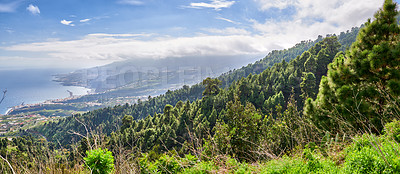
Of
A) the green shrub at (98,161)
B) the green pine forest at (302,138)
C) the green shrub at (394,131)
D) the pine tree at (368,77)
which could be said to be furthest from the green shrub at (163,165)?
the pine tree at (368,77)

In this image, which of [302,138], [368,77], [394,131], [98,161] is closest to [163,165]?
[98,161]

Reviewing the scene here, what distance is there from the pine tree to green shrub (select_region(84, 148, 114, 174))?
6.26 m

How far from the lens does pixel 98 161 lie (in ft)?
7.76

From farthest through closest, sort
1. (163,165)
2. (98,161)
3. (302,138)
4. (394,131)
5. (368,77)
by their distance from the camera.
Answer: (368,77) → (302,138) → (163,165) → (394,131) → (98,161)

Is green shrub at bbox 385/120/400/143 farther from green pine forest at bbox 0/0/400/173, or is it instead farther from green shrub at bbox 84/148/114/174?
green shrub at bbox 84/148/114/174

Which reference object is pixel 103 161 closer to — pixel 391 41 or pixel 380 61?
pixel 380 61

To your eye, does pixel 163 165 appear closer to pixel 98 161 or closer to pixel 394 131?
pixel 98 161

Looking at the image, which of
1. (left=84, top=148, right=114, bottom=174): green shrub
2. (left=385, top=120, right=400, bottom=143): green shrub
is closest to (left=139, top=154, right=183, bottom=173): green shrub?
(left=84, top=148, right=114, bottom=174): green shrub

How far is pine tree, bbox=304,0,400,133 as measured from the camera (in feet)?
19.6

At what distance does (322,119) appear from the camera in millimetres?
7336

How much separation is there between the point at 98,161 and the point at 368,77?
27.6 feet

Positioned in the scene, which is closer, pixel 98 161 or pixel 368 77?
pixel 98 161

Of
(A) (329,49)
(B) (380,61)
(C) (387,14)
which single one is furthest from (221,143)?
(A) (329,49)

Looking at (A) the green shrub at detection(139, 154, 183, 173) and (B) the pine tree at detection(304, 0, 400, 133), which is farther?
(B) the pine tree at detection(304, 0, 400, 133)
